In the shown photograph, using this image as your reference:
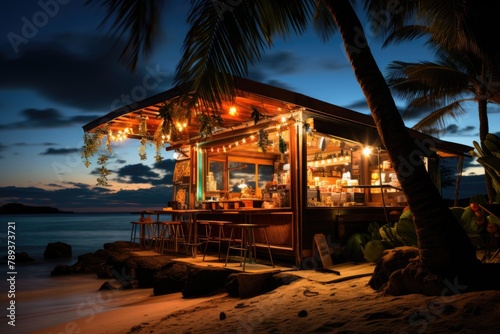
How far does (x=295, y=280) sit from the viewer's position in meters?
6.77

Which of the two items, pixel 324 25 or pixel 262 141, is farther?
pixel 262 141

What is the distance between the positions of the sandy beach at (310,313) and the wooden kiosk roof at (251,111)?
319cm

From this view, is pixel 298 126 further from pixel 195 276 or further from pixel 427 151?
pixel 427 151

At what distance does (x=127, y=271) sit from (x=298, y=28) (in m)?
6.90

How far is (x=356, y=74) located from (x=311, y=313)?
267 cm

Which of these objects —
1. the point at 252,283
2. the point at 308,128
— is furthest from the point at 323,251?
the point at 308,128

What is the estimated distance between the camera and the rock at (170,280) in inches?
320

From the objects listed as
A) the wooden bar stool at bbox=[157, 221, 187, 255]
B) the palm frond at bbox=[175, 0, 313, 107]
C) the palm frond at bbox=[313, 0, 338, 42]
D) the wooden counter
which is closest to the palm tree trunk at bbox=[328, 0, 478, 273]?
the palm frond at bbox=[175, 0, 313, 107]

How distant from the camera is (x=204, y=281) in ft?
24.8

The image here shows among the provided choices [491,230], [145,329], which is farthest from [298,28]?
[145,329]

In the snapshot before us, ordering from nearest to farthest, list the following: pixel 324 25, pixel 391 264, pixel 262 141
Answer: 1. pixel 391 264
2. pixel 324 25
3. pixel 262 141

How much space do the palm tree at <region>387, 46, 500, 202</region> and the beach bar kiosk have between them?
160 cm

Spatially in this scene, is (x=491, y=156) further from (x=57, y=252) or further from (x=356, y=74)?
(x=57, y=252)

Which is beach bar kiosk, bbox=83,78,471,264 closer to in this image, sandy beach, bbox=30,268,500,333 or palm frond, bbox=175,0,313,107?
palm frond, bbox=175,0,313,107
